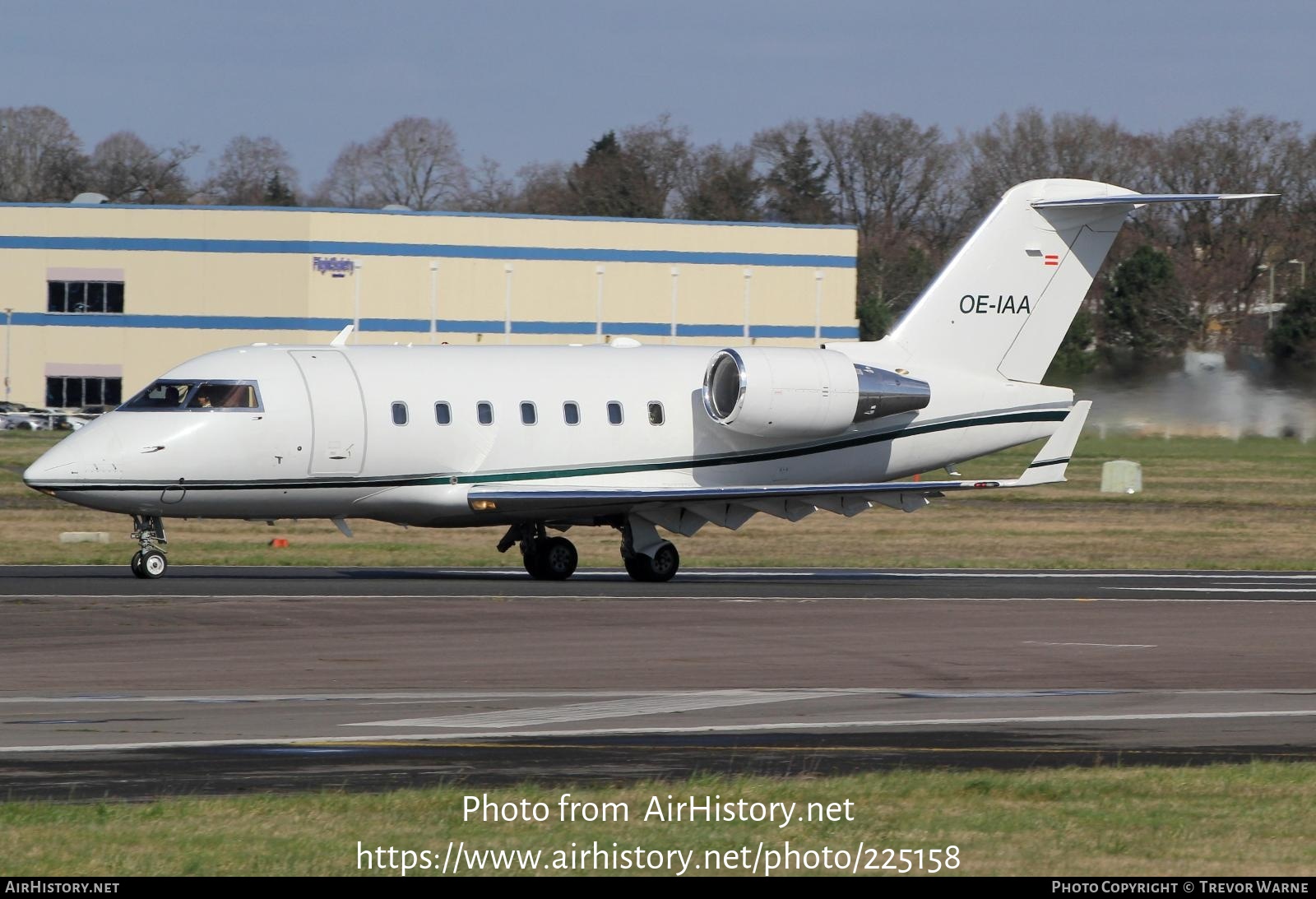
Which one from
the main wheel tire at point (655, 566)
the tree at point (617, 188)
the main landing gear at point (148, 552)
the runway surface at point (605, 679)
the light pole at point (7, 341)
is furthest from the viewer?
the tree at point (617, 188)

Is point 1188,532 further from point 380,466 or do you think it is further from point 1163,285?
point 1163,285

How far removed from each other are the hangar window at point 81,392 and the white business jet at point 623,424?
64445 millimetres

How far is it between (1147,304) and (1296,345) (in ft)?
92.5

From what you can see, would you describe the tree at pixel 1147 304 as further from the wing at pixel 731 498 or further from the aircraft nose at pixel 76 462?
the aircraft nose at pixel 76 462

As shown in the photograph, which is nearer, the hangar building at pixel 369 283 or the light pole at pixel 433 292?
the light pole at pixel 433 292

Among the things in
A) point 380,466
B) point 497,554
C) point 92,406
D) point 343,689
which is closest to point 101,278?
point 92,406

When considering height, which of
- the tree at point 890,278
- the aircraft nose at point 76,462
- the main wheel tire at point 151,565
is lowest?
the main wheel tire at point 151,565

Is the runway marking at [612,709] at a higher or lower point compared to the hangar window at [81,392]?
higher

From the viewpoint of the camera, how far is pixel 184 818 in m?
10.2

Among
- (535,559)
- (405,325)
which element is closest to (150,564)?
(535,559)

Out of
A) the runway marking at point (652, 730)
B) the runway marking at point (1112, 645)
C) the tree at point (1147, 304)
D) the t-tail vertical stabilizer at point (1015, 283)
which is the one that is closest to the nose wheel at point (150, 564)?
the t-tail vertical stabilizer at point (1015, 283)

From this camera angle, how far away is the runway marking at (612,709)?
47.3 feet

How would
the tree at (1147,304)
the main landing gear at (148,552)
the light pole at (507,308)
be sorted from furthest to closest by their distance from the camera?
the light pole at (507,308), the tree at (1147,304), the main landing gear at (148,552)

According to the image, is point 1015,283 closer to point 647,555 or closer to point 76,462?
point 647,555
